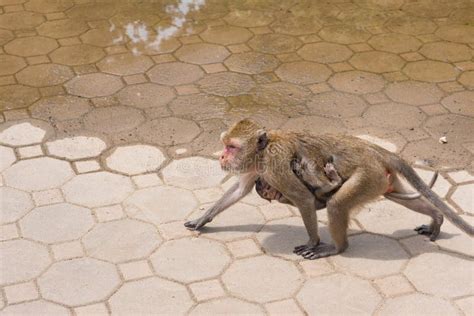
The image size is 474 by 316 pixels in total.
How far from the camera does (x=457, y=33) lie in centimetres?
900

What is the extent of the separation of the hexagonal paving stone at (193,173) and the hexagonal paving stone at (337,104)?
1.42m

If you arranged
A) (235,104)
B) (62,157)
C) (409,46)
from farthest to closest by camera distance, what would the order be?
(409,46), (235,104), (62,157)

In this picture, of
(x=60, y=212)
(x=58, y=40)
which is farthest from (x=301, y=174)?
(x=58, y=40)

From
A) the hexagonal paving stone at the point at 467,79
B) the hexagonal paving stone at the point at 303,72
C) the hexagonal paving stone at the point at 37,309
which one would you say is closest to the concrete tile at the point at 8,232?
the hexagonal paving stone at the point at 37,309

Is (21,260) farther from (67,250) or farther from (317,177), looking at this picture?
(317,177)

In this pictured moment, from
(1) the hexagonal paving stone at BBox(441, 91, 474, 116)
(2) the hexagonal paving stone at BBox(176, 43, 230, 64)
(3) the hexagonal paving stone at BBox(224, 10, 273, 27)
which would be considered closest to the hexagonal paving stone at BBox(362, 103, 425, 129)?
(1) the hexagonal paving stone at BBox(441, 91, 474, 116)

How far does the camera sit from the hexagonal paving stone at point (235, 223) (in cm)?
555

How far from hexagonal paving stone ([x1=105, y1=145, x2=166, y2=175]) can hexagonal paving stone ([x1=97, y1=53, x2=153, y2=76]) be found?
1.71 m

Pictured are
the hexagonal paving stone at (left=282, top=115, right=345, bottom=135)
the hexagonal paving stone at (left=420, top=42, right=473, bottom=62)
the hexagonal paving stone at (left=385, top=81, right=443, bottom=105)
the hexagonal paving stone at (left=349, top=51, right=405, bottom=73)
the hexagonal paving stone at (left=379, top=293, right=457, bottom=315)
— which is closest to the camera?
the hexagonal paving stone at (left=379, top=293, right=457, bottom=315)

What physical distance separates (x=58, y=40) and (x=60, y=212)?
3.73 m

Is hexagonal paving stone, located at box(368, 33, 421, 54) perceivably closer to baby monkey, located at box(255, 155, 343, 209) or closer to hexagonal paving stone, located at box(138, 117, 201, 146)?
hexagonal paving stone, located at box(138, 117, 201, 146)

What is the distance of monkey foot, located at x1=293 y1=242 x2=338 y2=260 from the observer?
17.2ft

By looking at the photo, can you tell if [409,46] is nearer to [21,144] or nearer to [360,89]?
[360,89]

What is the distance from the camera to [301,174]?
5.04 metres
